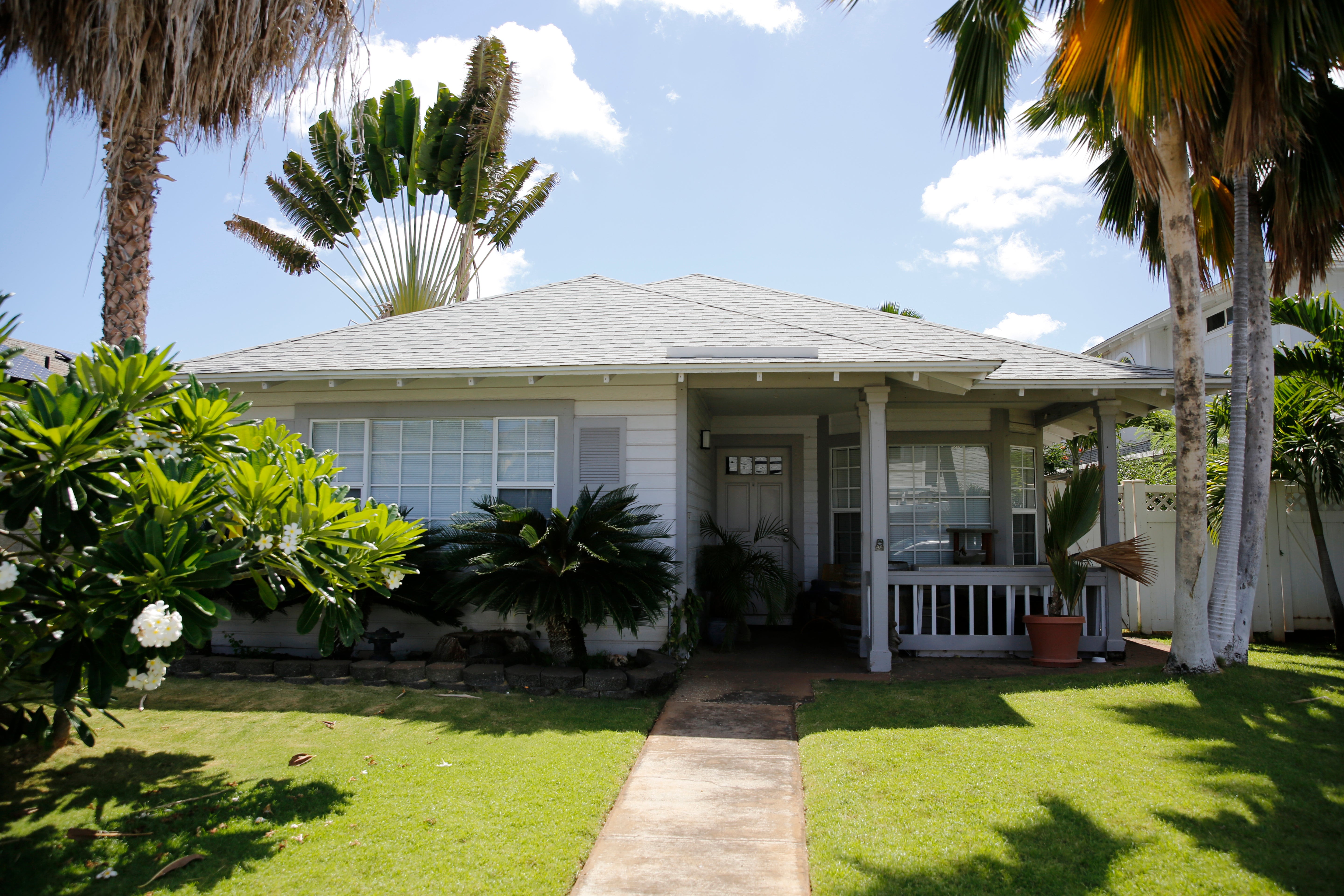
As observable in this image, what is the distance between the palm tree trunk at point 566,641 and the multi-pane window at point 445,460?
1.37 meters

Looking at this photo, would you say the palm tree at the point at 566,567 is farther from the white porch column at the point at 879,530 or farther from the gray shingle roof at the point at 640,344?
the white porch column at the point at 879,530

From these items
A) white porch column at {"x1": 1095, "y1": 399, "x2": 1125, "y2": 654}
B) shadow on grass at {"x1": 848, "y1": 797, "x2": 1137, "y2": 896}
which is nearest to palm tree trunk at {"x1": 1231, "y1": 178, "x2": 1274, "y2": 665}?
white porch column at {"x1": 1095, "y1": 399, "x2": 1125, "y2": 654}

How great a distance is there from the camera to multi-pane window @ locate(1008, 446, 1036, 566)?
10.2 m

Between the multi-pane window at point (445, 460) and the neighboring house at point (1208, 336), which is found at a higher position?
the neighboring house at point (1208, 336)

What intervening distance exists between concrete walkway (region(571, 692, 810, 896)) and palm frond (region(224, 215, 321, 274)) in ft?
55.2

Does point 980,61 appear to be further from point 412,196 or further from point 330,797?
point 412,196

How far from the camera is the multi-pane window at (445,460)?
8328 mm

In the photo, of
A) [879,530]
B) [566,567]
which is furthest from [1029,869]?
[879,530]

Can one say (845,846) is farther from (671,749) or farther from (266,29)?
(266,29)

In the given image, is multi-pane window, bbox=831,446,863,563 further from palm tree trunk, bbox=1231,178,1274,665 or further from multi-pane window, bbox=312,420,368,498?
multi-pane window, bbox=312,420,368,498

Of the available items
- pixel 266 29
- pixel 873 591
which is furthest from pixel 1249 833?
pixel 266 29

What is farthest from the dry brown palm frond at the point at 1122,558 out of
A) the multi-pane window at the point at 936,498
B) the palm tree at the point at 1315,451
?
the palm tree at the point at 1315,451

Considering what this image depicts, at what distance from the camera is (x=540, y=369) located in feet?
25.2

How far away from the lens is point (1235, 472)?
7062mm
